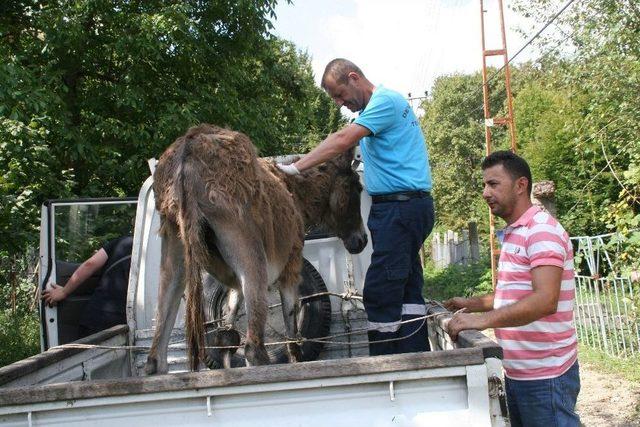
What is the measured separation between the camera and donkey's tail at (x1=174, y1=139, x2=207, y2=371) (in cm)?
325

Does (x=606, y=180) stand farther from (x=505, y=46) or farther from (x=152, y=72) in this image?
(x=152, y=72)

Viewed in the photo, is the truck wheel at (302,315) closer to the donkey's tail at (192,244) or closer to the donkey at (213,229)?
the donkey at (213,229)

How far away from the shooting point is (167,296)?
353cm

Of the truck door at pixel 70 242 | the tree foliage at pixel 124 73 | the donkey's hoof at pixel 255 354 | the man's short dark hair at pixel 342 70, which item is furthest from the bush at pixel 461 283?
the donkey's hoof at pixel 255 354

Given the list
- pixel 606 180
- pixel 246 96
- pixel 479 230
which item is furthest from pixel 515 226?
pixel 479 230

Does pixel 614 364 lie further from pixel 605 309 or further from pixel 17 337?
pixel 17 337

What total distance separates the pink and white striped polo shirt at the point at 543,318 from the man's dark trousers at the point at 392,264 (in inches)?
37.2

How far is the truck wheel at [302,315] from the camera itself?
4508 mm

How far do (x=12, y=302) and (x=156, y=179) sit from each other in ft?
34.8

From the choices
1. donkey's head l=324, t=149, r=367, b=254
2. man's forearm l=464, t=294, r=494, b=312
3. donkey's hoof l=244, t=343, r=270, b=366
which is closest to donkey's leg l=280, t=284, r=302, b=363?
donkey's head l=324, t=149, r=367, b=254

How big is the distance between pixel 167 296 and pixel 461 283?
17723 mm

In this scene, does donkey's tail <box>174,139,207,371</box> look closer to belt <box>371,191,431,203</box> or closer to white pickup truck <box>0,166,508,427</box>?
white pickup truck <box>0,166,508,427</box>

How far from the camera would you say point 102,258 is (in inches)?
227

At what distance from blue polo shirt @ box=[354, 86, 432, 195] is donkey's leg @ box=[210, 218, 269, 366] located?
98 cm
